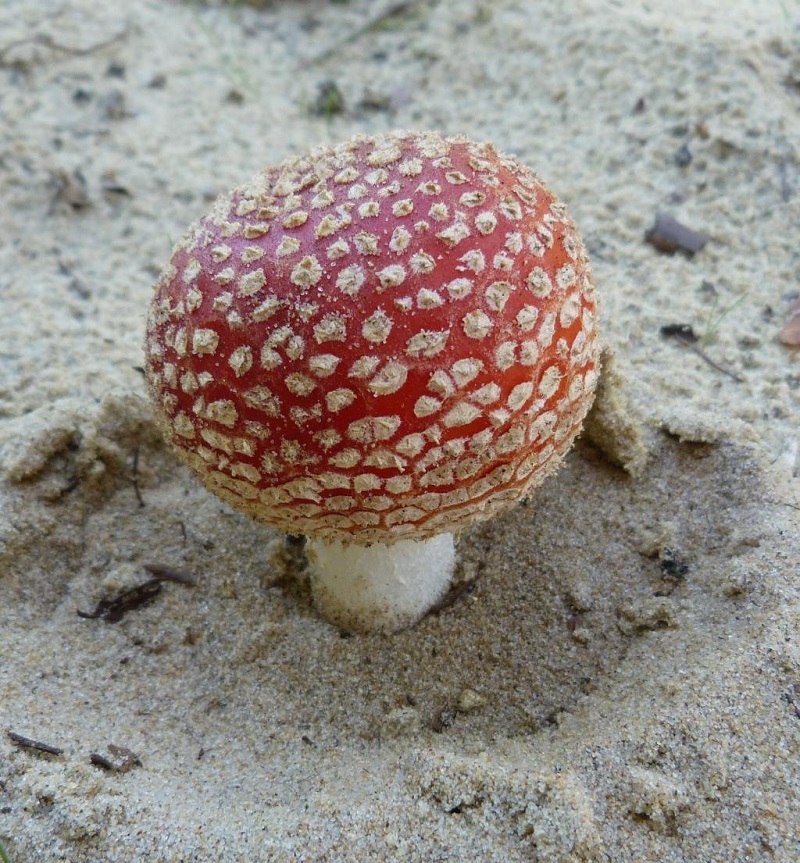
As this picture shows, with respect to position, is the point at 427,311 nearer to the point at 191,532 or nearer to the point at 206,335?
the point at 206,335

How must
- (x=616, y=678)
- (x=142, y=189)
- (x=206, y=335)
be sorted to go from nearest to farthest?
1. (x=206, y=335)
2. (x=616, y=678)
3. (x=142, y=189)

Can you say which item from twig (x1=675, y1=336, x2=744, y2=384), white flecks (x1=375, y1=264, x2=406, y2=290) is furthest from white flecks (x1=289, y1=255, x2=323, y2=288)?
twig (x1=675, y1=336, x2=744, y2=384)

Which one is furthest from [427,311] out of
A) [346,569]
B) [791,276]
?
[791,276]

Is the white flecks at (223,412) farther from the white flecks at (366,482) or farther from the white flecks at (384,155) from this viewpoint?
the white flecks at (384,155)

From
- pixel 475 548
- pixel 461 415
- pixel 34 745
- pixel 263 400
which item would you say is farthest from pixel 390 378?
pixel 34 745

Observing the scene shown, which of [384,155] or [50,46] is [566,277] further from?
[50,46]

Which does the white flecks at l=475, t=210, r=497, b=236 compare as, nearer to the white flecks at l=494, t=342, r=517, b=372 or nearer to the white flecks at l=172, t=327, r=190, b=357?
the white flecks at l=494, t=342, r=517, b=372

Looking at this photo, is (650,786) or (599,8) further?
(599,8)

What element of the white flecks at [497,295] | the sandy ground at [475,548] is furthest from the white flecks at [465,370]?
the sandy ground at [475,548]
